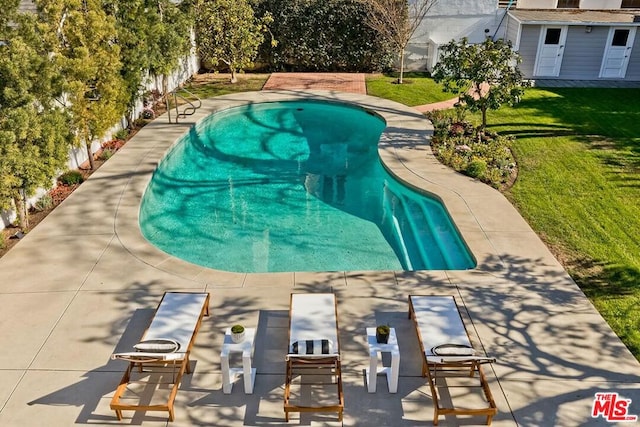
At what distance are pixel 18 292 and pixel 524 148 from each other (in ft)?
43.3

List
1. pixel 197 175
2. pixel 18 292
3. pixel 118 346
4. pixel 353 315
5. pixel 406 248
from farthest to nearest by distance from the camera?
pixel 197 175, pixel 406 248, pixel 18 292, pixel 353 315, pixel 118 346

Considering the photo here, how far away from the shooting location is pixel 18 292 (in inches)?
347

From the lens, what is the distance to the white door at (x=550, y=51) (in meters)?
22.1

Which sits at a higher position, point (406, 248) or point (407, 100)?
point (407, 100)

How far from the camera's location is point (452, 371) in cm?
708

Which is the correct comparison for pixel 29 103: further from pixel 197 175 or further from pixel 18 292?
pixel 197 175

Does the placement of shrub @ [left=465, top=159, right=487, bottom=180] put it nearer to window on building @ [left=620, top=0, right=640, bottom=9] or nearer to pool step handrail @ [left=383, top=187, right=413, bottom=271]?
pool step handrail @ [left=383, top=187, right=413, bottom=271]

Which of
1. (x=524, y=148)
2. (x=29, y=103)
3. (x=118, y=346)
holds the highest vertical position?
(x=29, y=103)

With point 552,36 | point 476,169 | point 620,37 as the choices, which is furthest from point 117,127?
point 620,37

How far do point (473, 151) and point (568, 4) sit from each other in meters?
14.1

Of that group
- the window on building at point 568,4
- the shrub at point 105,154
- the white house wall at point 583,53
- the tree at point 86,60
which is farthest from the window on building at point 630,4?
the shrub at point 105,154

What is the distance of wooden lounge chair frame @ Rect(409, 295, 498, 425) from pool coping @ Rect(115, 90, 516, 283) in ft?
9.29

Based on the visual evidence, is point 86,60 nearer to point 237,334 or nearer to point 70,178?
point 70,178

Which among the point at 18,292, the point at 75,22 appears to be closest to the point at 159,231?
the point at 18,292
